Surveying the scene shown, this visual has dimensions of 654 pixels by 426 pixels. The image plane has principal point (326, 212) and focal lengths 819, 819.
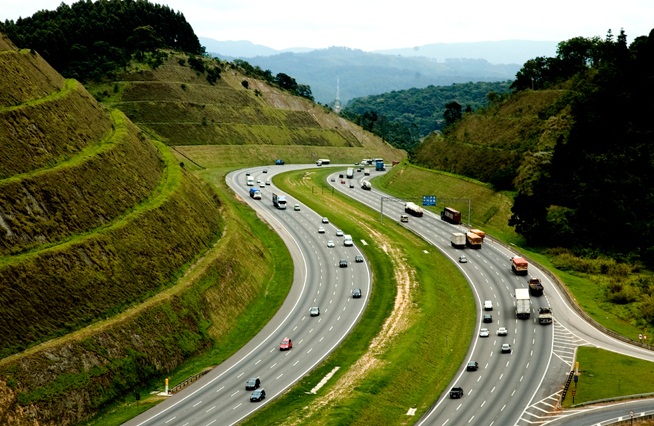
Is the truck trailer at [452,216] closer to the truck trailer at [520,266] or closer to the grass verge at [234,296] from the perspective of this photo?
the truck trailer at [520,266]

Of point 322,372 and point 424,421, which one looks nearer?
point 424,421

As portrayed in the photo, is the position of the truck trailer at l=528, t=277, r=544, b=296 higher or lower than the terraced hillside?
lower

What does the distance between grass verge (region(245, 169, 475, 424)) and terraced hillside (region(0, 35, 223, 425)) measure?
16500mm

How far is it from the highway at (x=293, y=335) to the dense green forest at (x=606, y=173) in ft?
112

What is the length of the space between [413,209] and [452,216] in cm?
1025

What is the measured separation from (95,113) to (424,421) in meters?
72.3

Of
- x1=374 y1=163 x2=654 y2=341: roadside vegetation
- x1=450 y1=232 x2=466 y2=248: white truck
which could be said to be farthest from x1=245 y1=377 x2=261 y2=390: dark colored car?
x1=450 y1=232 x2=466 y2=248: white truck

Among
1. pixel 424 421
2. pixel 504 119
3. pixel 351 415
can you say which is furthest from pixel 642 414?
pixel 504 119

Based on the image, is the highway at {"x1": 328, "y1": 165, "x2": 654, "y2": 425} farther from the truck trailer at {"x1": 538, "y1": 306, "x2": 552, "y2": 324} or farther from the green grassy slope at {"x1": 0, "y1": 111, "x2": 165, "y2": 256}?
the green grassy slope at {"x1": 0, "y1": 111, "x2": 165, "y2": 256}

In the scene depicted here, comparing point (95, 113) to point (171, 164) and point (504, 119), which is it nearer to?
point (171, 164)

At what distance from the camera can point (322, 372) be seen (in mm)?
86562

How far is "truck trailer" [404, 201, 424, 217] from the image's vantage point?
163 meters

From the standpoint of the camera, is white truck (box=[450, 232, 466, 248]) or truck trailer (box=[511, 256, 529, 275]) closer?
truck trailer (box=[511, 256, 529, 275])

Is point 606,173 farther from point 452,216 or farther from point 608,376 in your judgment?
point 608,376
